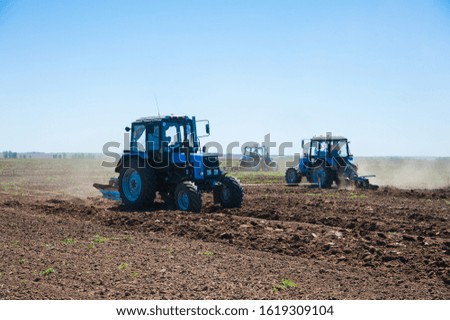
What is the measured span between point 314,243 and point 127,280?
12.7ft

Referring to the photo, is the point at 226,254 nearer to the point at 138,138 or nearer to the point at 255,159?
the point at 138,138

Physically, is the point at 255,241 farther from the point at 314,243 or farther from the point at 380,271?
the point at 380,271

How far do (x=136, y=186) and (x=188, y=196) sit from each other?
2333 millimetres

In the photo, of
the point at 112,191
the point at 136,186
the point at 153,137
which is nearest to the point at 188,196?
the point at 153,137

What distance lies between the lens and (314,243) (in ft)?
29.8

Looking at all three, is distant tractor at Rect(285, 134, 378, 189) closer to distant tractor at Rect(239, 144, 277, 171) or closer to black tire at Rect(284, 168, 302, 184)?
black tire at Rect(284, 168, 302, 184)

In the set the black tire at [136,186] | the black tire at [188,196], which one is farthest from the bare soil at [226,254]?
the black tire at [136,186]

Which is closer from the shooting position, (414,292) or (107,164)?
(414,292)

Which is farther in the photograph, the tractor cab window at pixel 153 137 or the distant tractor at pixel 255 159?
the distant tractor at pixel 255 159

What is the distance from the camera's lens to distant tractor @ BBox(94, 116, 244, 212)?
13.6m

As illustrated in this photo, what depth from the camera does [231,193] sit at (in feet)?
46.3

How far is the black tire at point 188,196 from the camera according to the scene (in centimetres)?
1299

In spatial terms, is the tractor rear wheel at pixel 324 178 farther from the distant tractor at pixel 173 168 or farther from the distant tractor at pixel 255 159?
the distant tractor at pixel 255 159

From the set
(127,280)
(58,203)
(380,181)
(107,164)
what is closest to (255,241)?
(127,280)
